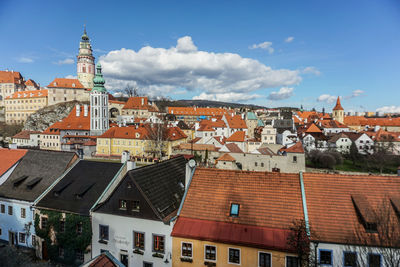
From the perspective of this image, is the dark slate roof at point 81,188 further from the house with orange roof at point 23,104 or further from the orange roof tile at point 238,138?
the house with orange roof at point 23,104

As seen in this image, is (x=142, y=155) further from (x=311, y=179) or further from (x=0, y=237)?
(x=311, y=179)

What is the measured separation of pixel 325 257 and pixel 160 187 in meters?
9.65

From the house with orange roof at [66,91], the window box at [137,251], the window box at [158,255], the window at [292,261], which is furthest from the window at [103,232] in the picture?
the house with orange roof at [66,91]

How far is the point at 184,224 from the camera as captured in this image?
12.8 m

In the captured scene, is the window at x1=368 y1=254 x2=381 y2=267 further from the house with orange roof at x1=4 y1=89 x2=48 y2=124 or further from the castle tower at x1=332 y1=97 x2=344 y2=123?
the house with orange roof at x1=4 y1=89 x2=48 y2=124

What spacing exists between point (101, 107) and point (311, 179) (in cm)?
6159

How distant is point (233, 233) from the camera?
11992mm

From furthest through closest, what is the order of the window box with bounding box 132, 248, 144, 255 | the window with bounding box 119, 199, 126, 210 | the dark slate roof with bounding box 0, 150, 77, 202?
1. the dark slate roof with bounding box 0, 150, 77, 202
2. the window with bounding box 119, 199, 126, 210
3. the window box with bounding box 132, 248, 144, 255

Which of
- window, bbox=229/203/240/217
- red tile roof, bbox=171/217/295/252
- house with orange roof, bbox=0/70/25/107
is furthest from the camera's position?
house with orange roof, bbox=0/70/25/107

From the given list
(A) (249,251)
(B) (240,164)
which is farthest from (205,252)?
(B) (240,164)

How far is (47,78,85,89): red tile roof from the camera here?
303ft

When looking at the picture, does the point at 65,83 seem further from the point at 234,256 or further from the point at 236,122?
A: the point at 234,256

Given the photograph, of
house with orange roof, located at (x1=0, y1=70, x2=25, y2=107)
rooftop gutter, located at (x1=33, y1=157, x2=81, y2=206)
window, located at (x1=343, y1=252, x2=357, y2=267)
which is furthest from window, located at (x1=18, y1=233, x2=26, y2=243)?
house with orange roof, located at (x1=0, y1=70, x2=25, y2=107)

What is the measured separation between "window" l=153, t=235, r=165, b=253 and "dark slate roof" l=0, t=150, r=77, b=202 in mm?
10377
